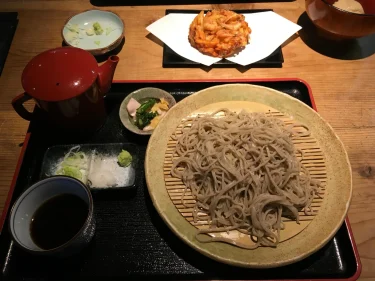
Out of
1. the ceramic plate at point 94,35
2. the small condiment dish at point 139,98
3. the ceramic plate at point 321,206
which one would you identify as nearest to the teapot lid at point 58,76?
the small condiment dish at point 139,98

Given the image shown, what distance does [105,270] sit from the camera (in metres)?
1.57

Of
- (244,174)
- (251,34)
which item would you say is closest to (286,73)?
(251,34)

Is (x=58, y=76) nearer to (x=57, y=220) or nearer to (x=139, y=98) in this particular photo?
(x=139, y=98)

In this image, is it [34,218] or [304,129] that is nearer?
[34,218]

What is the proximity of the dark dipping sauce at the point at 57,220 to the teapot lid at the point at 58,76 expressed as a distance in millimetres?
529

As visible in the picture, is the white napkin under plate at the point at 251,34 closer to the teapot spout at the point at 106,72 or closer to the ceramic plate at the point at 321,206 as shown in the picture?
the ceramic plate at the point at 321,206

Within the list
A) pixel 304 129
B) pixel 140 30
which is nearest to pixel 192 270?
pixel 304 129

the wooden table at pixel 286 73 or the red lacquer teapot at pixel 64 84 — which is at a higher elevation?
the red lacquer teapot at pixel 64 84

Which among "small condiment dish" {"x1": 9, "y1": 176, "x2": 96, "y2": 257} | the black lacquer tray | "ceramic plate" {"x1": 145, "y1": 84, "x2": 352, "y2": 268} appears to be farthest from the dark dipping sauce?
the black lacquer tray

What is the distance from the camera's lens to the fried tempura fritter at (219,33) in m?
2.41

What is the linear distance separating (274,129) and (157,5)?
171 centimetres

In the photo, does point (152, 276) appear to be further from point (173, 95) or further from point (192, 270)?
point (173, 95)

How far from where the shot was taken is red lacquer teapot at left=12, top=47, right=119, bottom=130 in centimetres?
165

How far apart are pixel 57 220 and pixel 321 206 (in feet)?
4.36
